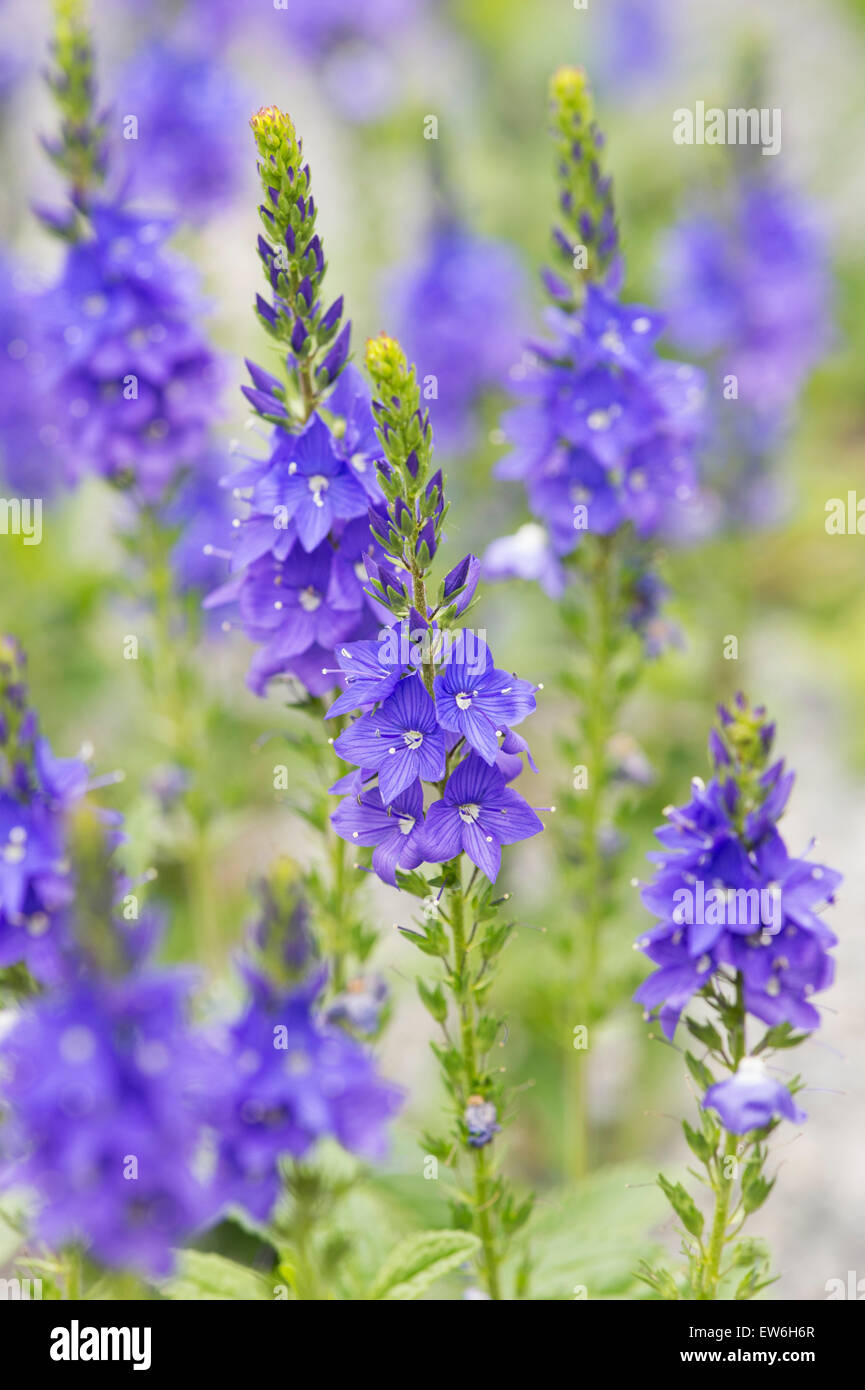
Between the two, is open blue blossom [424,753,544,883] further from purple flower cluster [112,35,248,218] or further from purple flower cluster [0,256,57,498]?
purple flower cluster [112,35,248,218]

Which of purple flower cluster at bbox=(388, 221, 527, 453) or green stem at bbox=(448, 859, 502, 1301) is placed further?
purple flower cluster at bbox=(388, 221, 527, 453)

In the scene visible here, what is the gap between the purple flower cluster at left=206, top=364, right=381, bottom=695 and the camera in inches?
115

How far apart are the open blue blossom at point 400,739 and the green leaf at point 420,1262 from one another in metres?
1.03

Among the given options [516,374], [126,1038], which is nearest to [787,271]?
[516,374]

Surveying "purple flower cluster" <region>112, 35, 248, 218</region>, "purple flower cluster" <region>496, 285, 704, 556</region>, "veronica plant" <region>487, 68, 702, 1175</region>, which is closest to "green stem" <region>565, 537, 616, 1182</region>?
"veronica plant" <region>487, 68, 702, 1175</region>

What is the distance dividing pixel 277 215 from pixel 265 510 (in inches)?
22.6

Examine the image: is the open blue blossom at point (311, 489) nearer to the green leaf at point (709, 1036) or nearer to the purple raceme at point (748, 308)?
the green leaf at point (709, 1036)

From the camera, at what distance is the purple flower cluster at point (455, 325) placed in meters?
6.15

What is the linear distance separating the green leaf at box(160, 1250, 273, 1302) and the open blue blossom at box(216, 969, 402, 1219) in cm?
63

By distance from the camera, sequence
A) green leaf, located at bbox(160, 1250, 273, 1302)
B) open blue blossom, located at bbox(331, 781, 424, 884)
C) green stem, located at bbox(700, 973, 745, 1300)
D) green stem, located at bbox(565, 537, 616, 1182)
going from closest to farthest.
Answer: open blue blossom, located at bbox(331, 781, 424, 884), green stem, located at bbox(700, 973, 745, 1300), green leaf, located at bbox(160, 1250, 273, 1302), green stem, located at bbox(565, 537, 616, 1182)

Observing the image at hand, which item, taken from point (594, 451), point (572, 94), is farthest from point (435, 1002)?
point (572, 94)
